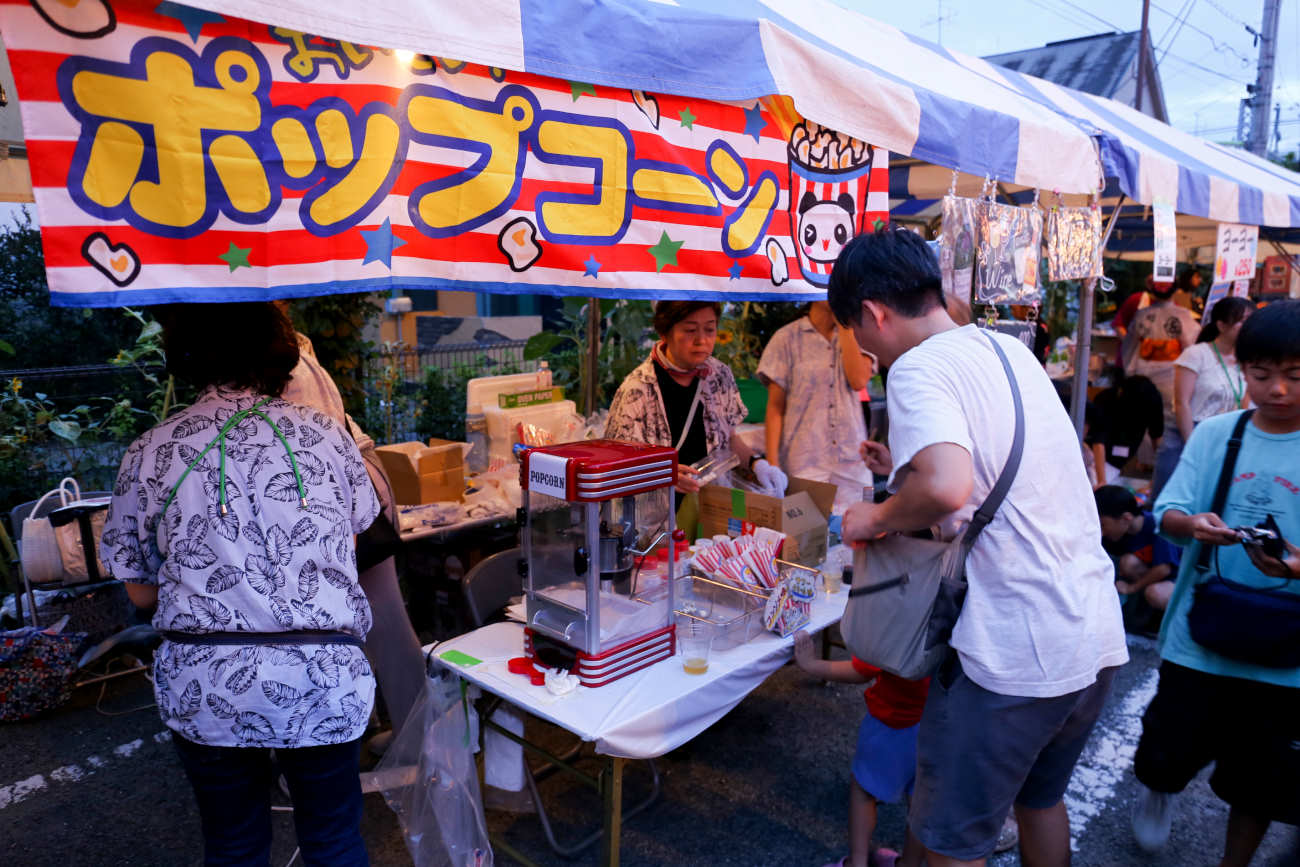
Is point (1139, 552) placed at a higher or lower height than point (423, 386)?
lower

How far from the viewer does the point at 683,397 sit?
3.58 m

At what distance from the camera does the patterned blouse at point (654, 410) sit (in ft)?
11.4

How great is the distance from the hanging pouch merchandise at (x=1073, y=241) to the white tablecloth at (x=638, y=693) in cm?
261

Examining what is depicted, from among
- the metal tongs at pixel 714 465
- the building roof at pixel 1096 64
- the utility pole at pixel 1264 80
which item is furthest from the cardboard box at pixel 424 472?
the utility pole at pixel 1264 80

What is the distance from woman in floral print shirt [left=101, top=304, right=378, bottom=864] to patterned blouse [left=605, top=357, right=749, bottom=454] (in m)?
1.71

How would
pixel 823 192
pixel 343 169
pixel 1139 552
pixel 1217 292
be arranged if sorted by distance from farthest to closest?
pixel 1217 292
pixel 1139 552
pixel 823 192
pixel 343 169

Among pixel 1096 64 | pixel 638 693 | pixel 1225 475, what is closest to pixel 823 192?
pixel 1225 475

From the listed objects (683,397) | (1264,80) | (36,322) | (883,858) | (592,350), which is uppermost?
(1264,80)

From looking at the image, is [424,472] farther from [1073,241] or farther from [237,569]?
[1073,241]

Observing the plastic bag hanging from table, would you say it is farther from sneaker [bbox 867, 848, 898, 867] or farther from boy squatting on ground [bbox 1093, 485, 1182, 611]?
boy squatting on ground [bbox 1093, 485, 1182, 611]

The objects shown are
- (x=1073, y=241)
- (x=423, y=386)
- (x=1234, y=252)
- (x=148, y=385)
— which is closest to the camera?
(x=1073, y=241)

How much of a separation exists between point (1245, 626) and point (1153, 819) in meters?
1.01

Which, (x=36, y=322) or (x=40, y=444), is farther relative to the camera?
(x=36, y=322)

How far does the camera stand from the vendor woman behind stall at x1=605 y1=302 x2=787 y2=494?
3.44 meters
